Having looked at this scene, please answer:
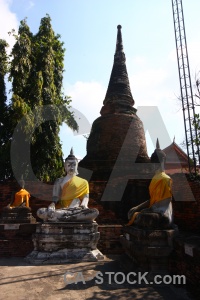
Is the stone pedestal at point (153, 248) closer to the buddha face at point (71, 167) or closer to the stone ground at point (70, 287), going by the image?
the stone ground at point (70, 287)

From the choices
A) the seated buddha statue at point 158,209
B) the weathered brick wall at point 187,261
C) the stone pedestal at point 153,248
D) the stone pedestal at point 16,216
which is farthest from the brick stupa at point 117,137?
the weathered brick wall at point 187,261

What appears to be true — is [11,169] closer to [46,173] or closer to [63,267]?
[46,173]

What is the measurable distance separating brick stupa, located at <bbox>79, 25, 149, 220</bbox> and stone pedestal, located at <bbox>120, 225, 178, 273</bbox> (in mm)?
4852

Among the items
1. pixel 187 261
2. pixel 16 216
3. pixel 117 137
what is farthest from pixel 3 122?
pixel 187 261

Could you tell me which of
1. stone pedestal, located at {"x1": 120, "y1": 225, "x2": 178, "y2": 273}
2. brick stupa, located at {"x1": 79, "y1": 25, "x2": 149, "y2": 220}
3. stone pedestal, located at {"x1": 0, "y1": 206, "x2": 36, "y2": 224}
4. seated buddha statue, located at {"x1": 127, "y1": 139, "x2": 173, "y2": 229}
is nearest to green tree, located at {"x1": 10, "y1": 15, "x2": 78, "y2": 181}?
brick stupa, located at {"x1": 79, "y1": 25, "x2": 149, "y2": 220}

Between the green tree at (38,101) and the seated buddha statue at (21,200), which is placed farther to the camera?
the green tree at (38,101)

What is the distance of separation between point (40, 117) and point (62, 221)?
808 centimetres

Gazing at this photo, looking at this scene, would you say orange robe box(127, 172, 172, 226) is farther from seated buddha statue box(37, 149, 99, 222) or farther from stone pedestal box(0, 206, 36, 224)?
stone pedestal box(0, 206, 36, 224)

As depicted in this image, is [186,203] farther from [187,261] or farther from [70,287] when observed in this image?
[70,287]

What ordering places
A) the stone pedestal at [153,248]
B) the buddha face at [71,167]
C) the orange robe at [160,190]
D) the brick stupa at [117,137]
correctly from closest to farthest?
the stone pedestal at [153,248]
the orange robe at [160,190]
the buddha face at [71,167]
the brick stupa at [117,137]

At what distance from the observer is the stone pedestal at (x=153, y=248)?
4.27 m

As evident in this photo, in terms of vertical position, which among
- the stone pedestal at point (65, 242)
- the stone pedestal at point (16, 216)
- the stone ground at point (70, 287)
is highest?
the stone pedestal at point (16, 216)

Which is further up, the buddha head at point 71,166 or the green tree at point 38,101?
the green tree at point 38,101

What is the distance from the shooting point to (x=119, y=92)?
43.5ft
